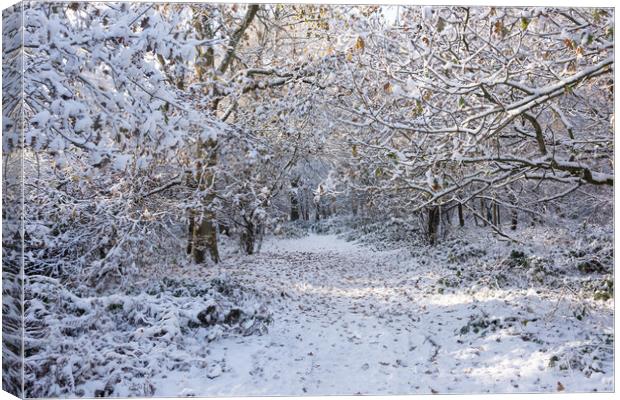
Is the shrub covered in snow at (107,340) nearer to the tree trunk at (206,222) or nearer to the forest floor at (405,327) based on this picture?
the forest floor at (405,327)

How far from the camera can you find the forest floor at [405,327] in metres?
3.66

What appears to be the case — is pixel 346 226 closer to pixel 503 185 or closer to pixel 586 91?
pixel 503 185

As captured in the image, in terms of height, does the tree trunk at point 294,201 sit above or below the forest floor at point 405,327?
above

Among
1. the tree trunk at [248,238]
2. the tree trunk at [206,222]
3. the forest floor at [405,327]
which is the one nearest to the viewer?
the forest floor at [405,327]

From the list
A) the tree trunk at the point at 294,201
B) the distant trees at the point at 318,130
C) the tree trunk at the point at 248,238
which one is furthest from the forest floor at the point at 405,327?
the distant trees at the point at 318,130

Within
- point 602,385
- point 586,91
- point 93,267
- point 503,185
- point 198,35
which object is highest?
point 198,35

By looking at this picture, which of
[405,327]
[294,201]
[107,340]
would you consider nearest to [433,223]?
[405,327]

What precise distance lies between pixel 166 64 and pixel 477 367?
10.3ft

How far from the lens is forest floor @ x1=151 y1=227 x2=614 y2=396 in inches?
144

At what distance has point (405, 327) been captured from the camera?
3867 mm

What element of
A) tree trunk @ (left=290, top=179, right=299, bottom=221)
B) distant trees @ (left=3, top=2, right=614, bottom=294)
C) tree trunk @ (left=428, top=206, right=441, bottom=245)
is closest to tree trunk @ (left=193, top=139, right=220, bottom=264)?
distant trees @ (left=3, top=2, right=614, bottom=294)

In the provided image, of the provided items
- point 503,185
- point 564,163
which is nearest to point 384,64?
point 503,185

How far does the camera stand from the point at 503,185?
384 cm

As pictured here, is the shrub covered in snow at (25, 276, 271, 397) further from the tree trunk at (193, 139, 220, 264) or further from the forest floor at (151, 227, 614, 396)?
the tree trunk at (193, 139, 220, 264)
